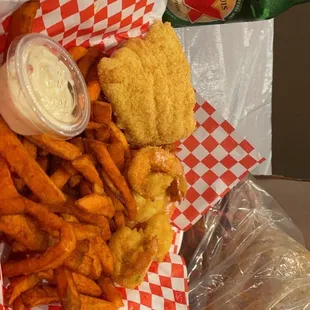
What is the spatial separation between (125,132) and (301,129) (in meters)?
2.17

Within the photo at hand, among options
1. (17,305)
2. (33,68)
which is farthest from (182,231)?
(33,68)

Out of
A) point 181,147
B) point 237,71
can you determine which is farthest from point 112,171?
point 237,71

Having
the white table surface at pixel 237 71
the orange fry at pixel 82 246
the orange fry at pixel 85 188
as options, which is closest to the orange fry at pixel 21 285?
the orange fry at pixel 82 246

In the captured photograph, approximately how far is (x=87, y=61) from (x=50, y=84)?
0.22 meters

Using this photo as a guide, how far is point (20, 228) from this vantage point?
1146 millimetres

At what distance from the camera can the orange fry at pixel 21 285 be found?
3.85 ft

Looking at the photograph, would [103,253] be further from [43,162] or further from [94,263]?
[43,162]

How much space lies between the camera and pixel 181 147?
1800 mm

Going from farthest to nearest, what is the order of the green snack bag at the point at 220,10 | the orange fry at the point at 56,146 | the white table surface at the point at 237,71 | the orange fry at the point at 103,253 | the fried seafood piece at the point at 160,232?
the white table surface at the point at 237,71, the green snack bag at the point at 220,10, the fried seafood piece at the point at 160,232, the orange fry at the point at 103,253, the orange fry at the point at 56,146

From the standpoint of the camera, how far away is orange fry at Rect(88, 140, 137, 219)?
4.24 feet

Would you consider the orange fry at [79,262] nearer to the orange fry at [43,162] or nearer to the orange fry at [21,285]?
the orange fry at [21,285]

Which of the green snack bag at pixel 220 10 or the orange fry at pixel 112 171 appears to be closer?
the orange fry at pixel 112 171

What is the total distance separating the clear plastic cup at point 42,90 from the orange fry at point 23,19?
A: 0.08 ft

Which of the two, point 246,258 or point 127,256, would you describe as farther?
point 246,258
